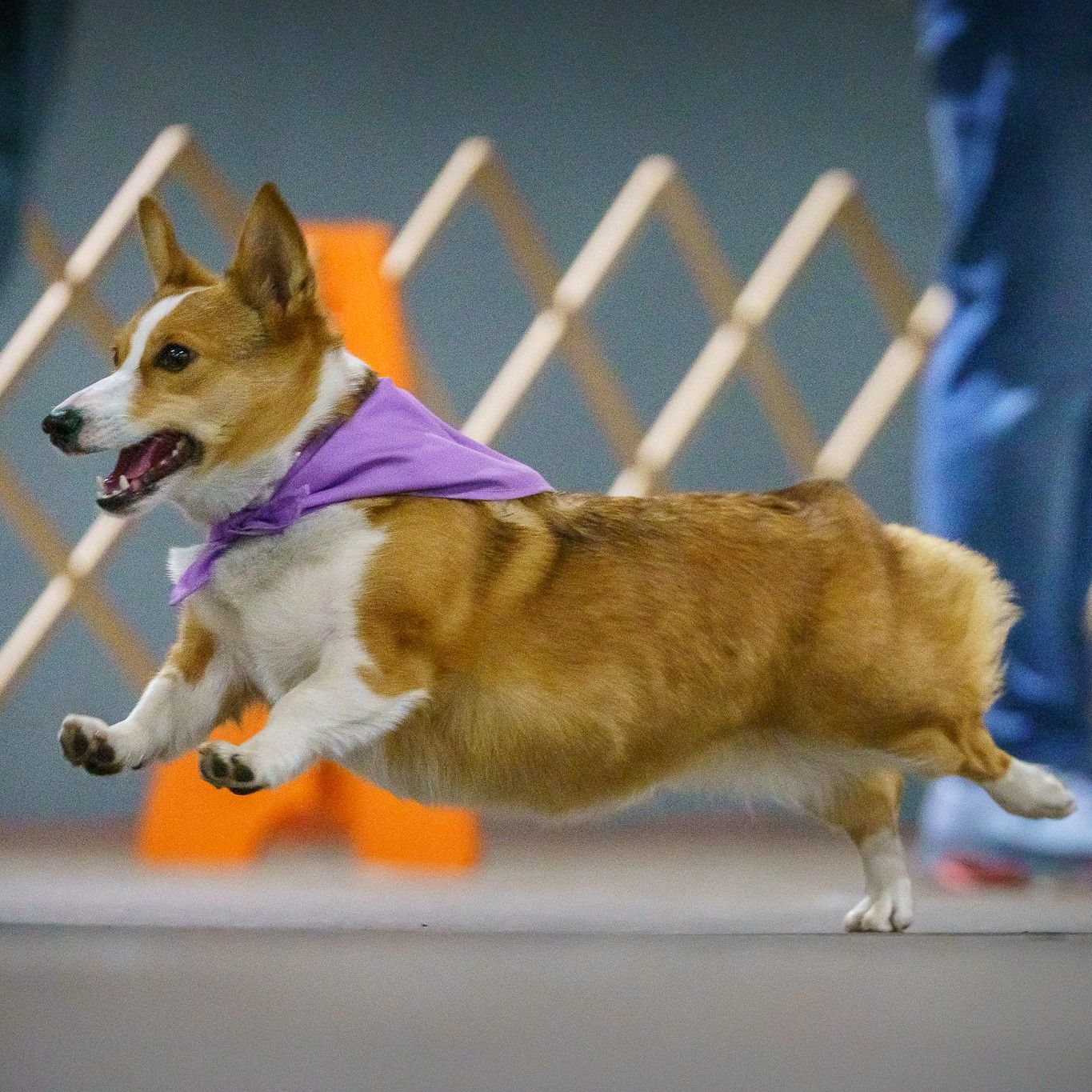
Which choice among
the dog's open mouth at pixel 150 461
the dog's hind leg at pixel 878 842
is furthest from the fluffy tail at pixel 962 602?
the dog's open mouth at pixel 150 461

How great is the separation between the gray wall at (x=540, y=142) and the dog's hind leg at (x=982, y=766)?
1.73 metres

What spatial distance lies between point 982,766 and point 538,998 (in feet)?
1.34

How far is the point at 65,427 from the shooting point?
0.97 meters

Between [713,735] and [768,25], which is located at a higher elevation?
[768,25]

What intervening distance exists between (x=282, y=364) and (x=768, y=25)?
2.13 m

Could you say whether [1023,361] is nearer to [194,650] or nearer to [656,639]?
[656,639]

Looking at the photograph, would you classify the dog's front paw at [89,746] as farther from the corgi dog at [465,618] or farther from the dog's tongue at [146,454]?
the dog's tongue at [146,454]

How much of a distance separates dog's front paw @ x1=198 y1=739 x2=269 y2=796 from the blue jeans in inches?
46.1

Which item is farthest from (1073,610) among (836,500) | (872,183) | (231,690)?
(872,183)

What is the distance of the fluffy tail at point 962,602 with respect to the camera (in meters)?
1.21

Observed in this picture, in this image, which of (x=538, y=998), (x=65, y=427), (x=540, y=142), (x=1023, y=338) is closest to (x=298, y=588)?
(x=65, y=427)

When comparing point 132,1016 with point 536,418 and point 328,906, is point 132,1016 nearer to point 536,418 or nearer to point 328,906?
point 328,906

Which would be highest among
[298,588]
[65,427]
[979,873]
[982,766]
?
[65,427]

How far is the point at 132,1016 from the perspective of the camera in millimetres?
1137
